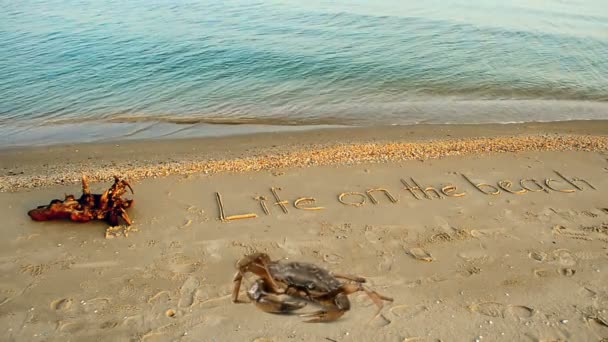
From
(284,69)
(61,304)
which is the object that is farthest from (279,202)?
(284,69)

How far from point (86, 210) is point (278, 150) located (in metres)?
3.59

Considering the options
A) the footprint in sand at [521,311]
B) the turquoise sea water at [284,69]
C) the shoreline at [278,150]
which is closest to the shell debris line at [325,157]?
the shoreline at [278,150]

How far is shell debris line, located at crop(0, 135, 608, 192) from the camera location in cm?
661

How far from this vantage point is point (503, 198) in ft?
19.7

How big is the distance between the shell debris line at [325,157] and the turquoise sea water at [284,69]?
2.07 metres

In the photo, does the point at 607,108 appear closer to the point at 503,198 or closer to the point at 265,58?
the point at 503,198

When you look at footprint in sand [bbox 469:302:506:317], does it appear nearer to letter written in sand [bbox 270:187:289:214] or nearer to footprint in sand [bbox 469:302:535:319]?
footprint in sand [bbox 469:302:535:319]

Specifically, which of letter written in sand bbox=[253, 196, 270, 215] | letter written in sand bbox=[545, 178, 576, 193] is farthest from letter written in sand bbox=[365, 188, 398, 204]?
letter written in sand bbox=[545, 178, 576, 193]

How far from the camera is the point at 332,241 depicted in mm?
5086

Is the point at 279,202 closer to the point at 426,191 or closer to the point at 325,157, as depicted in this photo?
the point at 325,157

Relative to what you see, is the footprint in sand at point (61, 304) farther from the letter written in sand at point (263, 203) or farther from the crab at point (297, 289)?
the letter written in sand at point (263, 203)

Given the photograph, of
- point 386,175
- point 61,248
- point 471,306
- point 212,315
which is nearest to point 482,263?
point 471,306

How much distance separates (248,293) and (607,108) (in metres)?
10.8

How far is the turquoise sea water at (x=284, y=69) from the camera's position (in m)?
10.4
